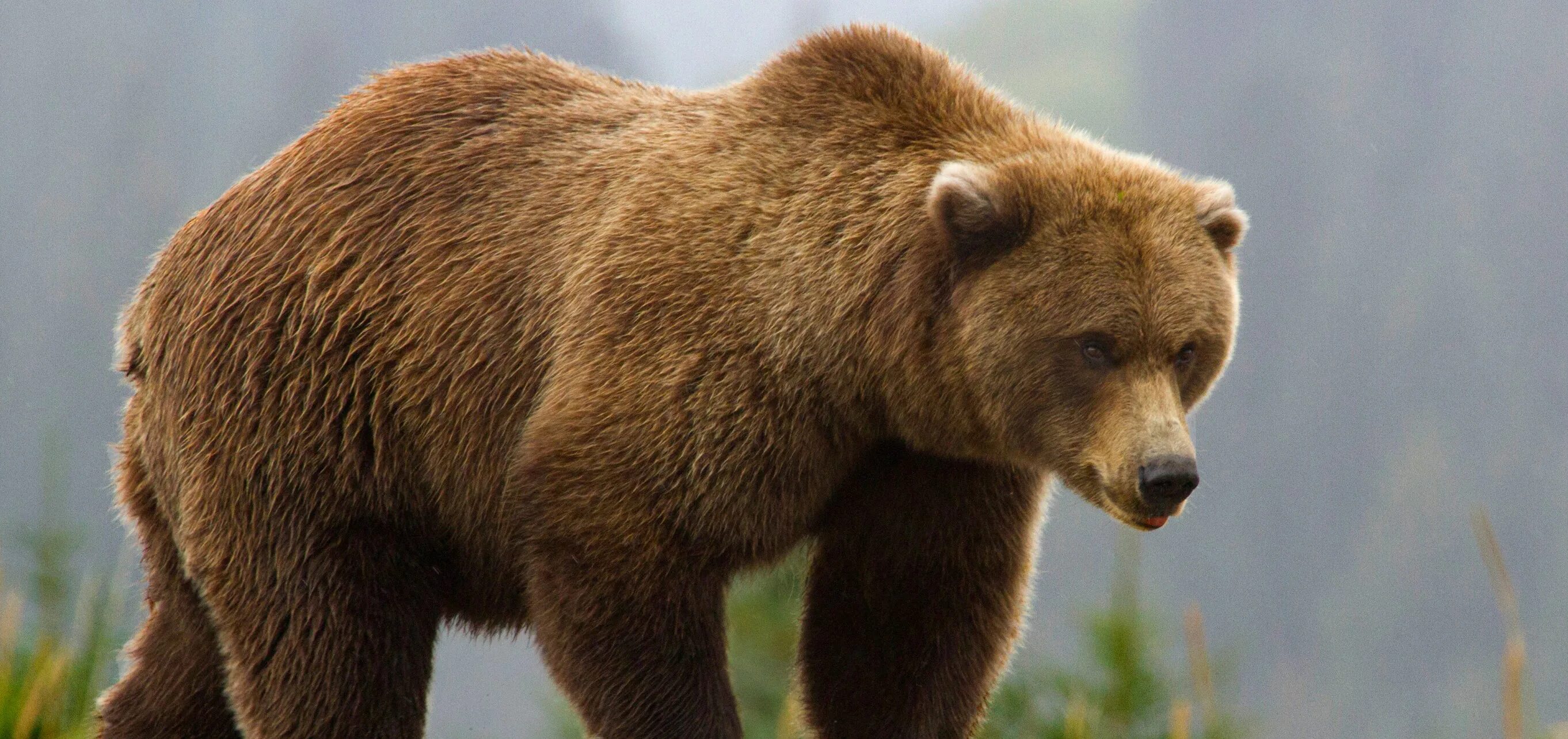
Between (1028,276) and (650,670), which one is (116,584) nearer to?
(650,670)

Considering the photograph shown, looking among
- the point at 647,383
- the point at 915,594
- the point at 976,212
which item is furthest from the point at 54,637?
the point at 976,212

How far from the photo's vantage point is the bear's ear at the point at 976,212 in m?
4.32

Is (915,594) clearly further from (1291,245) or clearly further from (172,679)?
(1291,245)

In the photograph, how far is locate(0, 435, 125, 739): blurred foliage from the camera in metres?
5.05

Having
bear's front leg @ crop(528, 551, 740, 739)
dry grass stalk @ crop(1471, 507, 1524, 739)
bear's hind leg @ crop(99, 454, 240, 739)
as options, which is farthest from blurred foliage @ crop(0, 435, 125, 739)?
dry grass stalk @ crop(1471, 507, 1524, 739)

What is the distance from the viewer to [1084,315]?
4254 mm

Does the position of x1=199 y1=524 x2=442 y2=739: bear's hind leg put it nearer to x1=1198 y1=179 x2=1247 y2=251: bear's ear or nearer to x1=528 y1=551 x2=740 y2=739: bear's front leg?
x1=528 y1=551 x2=740 y2=739: bear's front leg

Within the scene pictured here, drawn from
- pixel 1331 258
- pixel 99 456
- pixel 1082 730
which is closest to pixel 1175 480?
pixel 1082 730

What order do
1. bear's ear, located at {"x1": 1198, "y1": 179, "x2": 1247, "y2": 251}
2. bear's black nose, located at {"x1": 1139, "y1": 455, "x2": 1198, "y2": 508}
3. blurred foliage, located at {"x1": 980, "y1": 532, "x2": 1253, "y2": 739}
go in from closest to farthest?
bear's black nose, located at {"x1": 1139, "y1": 455, "x2": 1198, "y2": 508} < bear's ear, located at {"x1": 1198, "y1": 179, "x2": 1247, "y2": 251} < blurred foliage, located at {"x1": 980, "y1": 532, "x2": 1253, "y2": 739}

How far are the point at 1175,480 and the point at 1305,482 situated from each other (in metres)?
114

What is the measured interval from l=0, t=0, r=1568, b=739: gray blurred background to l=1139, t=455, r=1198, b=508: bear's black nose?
82.9 meters

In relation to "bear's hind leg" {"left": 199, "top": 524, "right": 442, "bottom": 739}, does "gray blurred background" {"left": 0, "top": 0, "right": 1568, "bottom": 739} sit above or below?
below

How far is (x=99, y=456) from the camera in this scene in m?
99.0

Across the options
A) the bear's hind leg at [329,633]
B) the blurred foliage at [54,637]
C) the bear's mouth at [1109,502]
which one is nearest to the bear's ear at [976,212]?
the bear's mouth at [1109,502]
